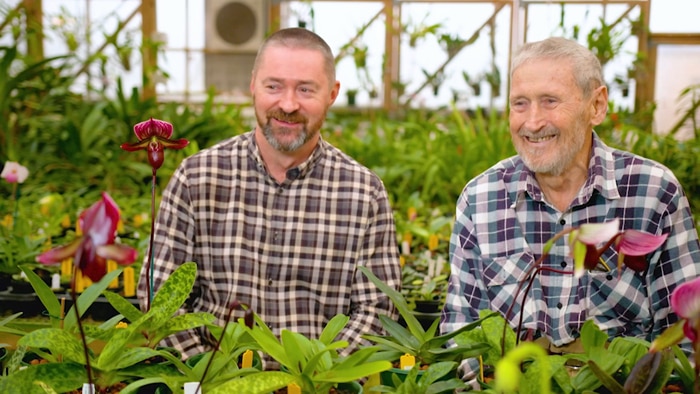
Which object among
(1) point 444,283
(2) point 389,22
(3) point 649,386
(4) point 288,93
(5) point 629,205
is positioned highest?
(2) point 389,22

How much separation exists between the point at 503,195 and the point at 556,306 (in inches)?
10.5

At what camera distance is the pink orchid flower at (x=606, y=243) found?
0.68 m

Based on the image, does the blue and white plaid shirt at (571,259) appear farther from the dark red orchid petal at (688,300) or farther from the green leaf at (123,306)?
the dark red orchid petal at (688,300)

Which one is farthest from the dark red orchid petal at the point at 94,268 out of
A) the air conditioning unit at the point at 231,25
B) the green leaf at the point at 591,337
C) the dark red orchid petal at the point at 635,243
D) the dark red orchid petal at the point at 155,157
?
the air conditioning unit at the point at 231,25

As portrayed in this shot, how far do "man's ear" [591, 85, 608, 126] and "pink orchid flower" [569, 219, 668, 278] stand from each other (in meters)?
0.92

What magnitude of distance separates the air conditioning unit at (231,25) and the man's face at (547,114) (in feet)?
23.5

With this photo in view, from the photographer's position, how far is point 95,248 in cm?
66

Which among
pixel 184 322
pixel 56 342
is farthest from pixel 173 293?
pixel 56 342

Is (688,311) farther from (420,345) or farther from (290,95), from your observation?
(290,95)

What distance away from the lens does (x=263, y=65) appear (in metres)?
1.86

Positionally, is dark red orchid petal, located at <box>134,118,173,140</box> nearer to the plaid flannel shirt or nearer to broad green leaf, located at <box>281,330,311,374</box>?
broad green leaf, located at <box>281,330,311,374</box>

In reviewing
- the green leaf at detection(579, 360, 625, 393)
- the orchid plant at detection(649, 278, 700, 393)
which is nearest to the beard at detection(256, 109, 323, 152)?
the green leaf at detection(579, 360, 625, 393)

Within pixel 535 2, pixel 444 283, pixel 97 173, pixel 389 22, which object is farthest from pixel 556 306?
pixel 389 22

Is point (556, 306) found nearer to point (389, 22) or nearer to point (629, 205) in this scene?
point (629, 205)
